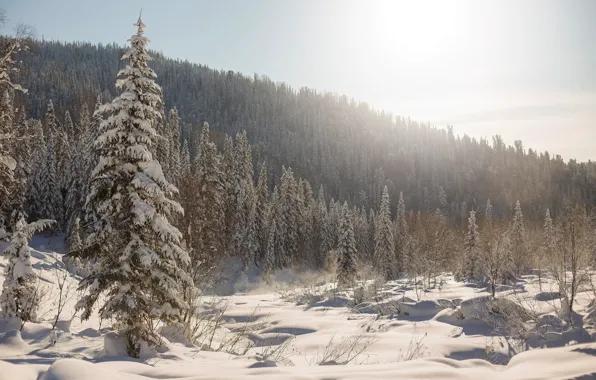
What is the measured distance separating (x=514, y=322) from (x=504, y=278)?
63.8ft

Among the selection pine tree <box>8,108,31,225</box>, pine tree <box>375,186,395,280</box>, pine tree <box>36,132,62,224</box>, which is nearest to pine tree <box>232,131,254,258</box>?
pine tree <box>375,186,395,280</box>

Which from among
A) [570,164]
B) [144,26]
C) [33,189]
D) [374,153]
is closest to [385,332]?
[144,26]

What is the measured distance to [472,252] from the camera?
41.3 metres

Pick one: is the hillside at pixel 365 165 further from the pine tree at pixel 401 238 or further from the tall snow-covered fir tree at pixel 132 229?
the tall snow-covered fir tree at pixel 132 229

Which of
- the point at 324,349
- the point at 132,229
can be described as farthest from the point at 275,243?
the point at 132,229

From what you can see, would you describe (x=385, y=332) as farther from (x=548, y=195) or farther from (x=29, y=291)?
(x=548, y=195)

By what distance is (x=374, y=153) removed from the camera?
646ft

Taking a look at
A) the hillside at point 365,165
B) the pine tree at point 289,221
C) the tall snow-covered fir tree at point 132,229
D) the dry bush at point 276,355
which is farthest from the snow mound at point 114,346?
the hillside at point 365,165

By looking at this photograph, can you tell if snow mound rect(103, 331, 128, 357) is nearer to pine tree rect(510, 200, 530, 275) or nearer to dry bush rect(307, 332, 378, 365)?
dry bush rect(307, 332, 378, 365)

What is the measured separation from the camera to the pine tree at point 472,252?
40684 mm

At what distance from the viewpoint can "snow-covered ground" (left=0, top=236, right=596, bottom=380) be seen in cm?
622

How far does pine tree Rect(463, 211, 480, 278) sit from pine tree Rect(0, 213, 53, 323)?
130ft

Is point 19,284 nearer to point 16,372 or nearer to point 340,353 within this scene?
point 16,372

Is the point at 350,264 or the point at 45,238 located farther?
the point at 45,238
